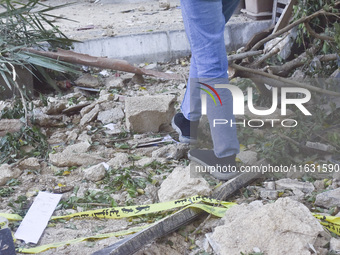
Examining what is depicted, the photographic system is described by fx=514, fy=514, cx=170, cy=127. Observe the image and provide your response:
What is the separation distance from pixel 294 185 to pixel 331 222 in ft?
1.66

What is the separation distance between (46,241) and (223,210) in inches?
35.9

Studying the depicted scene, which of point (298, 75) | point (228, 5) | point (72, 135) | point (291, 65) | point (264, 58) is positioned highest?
point (228, 5)

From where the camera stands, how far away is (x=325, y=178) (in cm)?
302

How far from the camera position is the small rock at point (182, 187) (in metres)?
2.84

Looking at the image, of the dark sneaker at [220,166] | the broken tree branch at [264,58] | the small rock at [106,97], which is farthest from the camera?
the small rock at [106,97]

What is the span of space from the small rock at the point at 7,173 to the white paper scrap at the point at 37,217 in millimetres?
356

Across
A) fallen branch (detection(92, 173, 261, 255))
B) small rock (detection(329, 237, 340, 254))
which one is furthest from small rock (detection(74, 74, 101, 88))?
small rock (detection(329, 237, 340, 254))

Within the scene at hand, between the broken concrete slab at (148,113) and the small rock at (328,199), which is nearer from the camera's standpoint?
the small rock at (328,199)

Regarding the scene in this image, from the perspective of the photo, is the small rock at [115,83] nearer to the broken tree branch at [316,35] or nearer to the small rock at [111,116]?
the small rock at [111,116]

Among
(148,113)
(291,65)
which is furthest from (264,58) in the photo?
(148,113)

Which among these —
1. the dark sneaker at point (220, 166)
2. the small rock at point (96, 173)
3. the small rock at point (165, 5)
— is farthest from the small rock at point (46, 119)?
the small rock at point (165, 5)

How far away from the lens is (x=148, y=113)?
3.92 m

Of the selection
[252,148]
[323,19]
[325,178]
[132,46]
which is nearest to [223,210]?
[325,178]

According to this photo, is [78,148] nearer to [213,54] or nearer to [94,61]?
[213,54]
